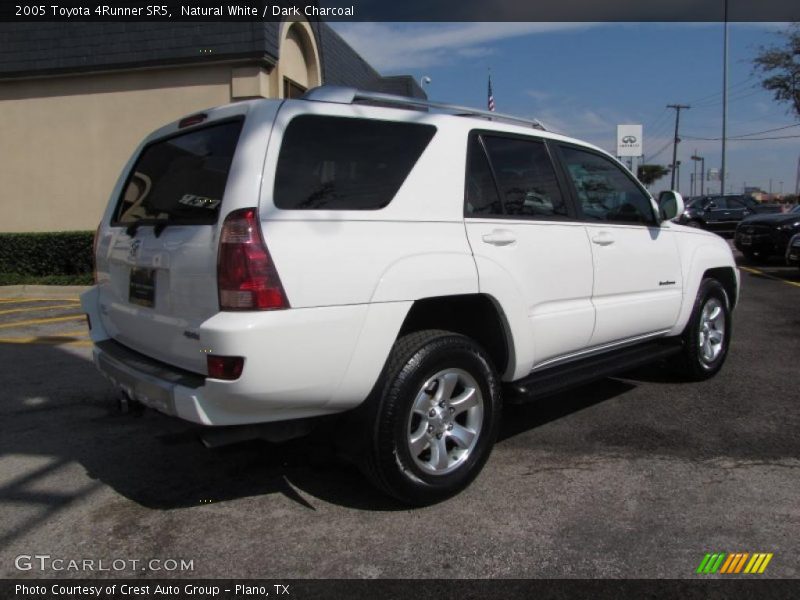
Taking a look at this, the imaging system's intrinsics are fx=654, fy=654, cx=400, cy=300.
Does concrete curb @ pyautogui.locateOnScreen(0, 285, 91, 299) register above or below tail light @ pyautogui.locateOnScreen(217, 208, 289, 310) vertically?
below

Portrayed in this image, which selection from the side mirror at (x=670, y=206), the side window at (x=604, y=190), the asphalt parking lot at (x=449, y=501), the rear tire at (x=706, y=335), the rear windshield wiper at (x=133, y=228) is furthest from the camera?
the rear tire at (x=706, y=335)

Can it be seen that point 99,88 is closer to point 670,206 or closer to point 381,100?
point 381,100

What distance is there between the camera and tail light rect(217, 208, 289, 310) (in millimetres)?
2676

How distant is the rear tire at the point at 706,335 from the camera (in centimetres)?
519

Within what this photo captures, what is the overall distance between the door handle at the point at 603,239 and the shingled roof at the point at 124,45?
898cm

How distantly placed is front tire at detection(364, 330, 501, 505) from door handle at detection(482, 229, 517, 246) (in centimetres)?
54

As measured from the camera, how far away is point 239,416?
9.17 ft

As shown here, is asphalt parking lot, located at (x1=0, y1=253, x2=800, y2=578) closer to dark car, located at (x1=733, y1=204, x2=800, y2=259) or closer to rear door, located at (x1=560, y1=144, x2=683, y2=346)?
rear door, located at (x1=560, y1=144, x2=683, y2=346)

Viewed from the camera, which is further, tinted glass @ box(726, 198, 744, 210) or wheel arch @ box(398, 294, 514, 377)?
tinted glass @ box(726, 198, 744, 210)

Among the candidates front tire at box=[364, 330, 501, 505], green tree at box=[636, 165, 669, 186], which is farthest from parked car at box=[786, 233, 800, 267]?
green tree at box=[636, 165, 669, 186]

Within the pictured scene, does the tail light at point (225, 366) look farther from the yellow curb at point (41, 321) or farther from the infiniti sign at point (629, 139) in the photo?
the infiniti sign at point (629, 139)

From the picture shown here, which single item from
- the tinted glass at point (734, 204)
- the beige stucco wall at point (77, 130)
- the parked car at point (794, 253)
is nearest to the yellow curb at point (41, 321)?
the beige stucco wall at point (77, 130)

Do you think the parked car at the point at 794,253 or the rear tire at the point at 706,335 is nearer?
the rear tire at the point at 706,335

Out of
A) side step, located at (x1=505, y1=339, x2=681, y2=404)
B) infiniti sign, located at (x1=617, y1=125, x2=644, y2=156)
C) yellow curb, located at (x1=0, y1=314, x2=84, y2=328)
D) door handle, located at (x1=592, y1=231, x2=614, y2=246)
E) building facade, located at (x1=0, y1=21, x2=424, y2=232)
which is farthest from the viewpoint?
infiniti sign, located at (x1=617, y1=125, x2=644, y2=156)
